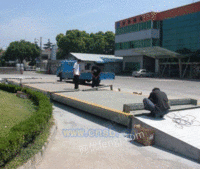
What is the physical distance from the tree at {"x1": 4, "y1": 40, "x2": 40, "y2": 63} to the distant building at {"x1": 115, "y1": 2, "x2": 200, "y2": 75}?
3096 centimetres

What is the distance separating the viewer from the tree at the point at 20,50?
67000 mm

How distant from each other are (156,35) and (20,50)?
140 feet

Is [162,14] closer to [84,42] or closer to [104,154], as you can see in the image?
[84,42]

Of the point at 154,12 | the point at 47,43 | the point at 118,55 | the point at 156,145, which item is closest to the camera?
the point at 156,145

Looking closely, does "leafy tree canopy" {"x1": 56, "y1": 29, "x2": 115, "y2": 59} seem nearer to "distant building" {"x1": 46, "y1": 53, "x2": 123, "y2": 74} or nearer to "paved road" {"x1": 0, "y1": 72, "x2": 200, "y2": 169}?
"distant building" {"x1": 46, "y1": 53, "x2": 123, "y2": 74}

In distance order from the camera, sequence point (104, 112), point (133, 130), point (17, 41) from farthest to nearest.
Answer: point (17, 41) < point (104, 112) < point (133, 130)

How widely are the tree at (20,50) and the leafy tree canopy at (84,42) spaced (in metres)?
10.8

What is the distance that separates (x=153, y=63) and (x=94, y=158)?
42971mm

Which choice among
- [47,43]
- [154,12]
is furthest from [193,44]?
[47,43]

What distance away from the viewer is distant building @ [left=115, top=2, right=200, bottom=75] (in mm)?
35000

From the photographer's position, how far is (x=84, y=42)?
61281 mm

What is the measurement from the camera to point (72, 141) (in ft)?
17.6

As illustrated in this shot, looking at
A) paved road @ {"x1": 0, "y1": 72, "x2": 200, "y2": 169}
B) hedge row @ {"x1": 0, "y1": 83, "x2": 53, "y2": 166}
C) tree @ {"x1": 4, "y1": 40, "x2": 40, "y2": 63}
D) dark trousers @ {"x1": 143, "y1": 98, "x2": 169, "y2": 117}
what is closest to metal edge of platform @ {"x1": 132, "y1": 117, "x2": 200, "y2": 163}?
paved road @ {"x1": 0, "y1": 72, "x2": 200, "y2": 169}

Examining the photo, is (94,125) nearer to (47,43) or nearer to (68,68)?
(68,68)
